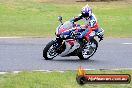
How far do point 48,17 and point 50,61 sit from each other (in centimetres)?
1694

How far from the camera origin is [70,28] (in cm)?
1366

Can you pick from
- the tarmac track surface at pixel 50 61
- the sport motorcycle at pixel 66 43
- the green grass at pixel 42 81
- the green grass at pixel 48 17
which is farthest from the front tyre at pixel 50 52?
the green grass at pixel 48 17

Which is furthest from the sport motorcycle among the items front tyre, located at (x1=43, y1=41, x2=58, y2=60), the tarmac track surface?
the tarmac track surface

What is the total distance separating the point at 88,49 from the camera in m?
13.9

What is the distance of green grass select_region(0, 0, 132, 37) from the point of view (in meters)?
23.7

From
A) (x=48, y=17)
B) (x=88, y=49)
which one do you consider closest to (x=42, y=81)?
(x=88, y=49)

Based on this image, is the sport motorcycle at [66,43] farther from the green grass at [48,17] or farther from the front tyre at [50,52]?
the green grass at [48,17]

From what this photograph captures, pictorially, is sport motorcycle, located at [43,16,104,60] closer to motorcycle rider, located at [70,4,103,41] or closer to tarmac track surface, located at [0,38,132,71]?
motorcycle rider, located at [70,4,103,41]

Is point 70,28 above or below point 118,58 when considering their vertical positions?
above

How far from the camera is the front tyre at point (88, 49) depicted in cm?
1388

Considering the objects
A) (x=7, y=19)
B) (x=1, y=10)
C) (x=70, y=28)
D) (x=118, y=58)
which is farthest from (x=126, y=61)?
(x=1, y=10)

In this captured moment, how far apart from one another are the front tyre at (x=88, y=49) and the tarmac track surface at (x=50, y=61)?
15cm

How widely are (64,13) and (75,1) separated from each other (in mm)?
10227

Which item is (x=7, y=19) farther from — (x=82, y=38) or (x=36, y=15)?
(x=82, y=38)
